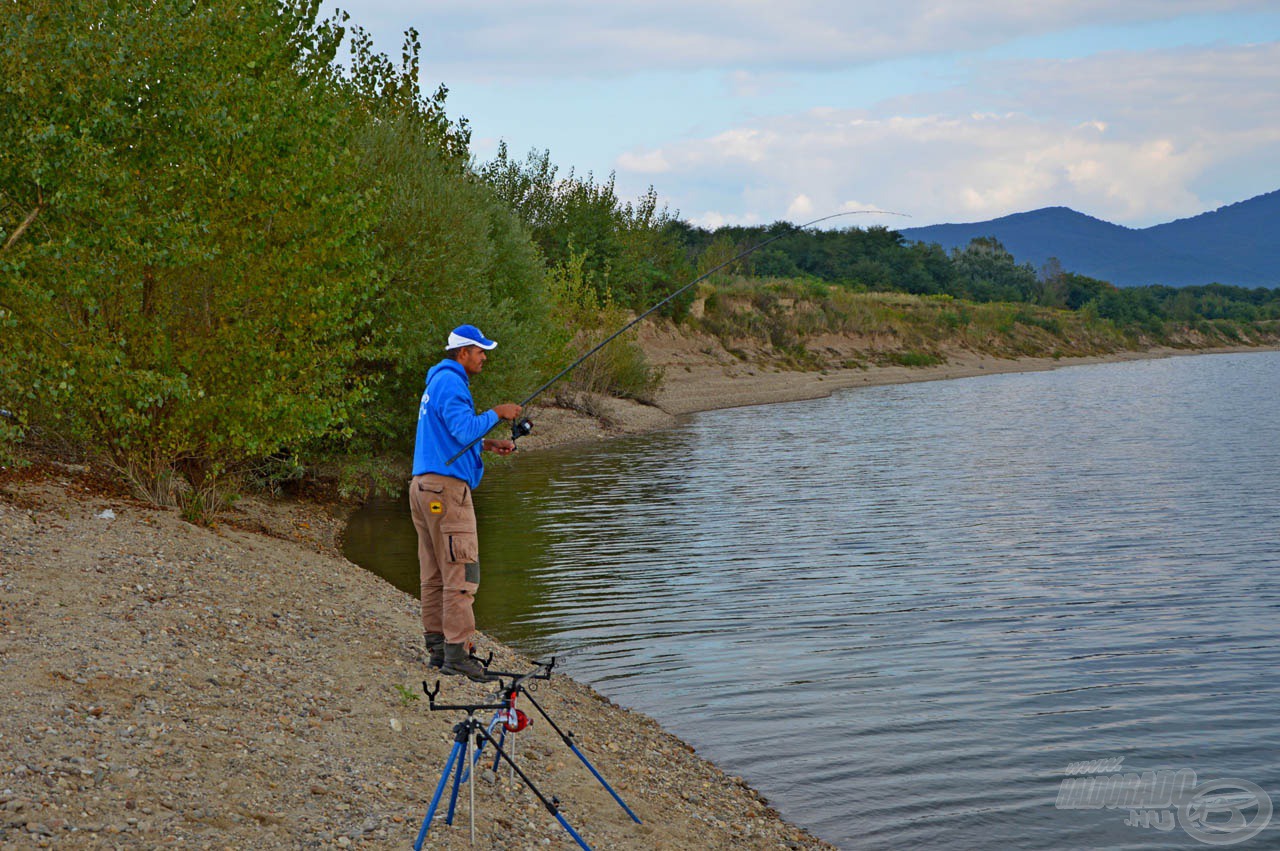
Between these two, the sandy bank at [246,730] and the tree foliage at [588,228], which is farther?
the tree foliage at [588,228]

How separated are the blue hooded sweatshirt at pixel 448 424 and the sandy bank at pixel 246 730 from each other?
62.5 inches

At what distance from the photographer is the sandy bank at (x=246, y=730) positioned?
5613mm

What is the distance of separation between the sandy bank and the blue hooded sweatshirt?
159 cm

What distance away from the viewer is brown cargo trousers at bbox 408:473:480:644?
7848mm

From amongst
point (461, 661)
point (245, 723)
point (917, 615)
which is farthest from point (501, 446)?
point (917, 615)

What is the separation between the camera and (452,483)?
7.86 meters

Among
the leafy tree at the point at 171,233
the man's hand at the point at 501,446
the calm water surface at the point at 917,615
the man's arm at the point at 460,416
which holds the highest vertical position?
the leafy tree at the point at 171,233

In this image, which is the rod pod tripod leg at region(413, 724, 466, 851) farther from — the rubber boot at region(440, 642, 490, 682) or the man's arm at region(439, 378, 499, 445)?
the man's arm at region(439, 378, 499, 445)

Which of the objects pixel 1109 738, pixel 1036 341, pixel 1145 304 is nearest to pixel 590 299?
pixel 1109 738

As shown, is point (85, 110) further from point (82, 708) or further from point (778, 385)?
point (778, 385)

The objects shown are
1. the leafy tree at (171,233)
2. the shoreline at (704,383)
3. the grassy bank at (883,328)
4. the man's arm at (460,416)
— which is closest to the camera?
the man's arm at (460,416)

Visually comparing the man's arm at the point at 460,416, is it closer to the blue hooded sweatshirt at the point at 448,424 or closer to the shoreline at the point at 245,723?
the blue hooded sweatshirt at the point at 448,424

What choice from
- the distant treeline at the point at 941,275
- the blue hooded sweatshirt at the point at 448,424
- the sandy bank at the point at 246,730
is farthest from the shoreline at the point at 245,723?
the distant treeline at the point at 941,275

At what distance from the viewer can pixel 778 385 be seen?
54.8 m
